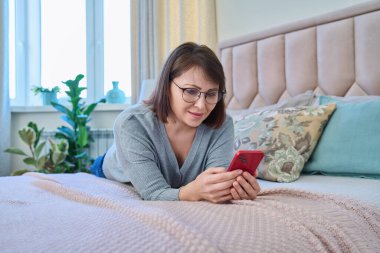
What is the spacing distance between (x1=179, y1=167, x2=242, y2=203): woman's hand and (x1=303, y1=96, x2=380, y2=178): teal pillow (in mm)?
782

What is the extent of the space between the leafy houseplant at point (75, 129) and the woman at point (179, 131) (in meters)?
1.88

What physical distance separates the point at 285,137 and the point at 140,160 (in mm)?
776

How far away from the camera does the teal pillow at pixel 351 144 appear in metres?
1.55

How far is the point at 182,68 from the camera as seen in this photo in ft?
4.00

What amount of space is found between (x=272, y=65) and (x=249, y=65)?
0.19 meters

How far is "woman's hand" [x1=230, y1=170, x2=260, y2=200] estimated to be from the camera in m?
1.00

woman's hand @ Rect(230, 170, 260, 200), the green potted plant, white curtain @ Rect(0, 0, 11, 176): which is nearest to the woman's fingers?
woman's hand @ Rect(230, 170, 260, 200)

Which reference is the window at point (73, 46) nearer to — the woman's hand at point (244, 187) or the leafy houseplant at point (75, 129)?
the leafy houseplant at point (75, 129)

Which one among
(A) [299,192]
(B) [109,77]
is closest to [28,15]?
(B) [109,77]

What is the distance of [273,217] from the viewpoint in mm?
856

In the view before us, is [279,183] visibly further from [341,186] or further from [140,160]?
[140,160]

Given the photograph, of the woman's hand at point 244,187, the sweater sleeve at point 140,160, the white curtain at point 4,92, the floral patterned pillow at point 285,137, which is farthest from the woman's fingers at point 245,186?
the white curtain at point 4,92

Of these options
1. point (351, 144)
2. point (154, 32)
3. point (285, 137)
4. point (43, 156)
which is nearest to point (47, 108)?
point (43, 156)

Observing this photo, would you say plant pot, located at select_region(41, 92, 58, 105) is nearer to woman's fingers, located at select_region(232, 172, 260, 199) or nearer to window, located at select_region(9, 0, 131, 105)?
window, located at select_region(9, 0, 131, 105)
